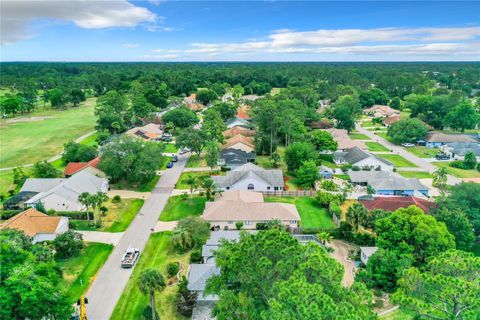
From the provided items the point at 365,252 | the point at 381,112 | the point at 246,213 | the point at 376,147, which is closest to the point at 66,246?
the point at 246,213

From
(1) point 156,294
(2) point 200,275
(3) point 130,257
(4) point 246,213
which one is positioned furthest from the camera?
(4) point 246,213

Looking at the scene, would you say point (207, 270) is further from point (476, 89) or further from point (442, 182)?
point (476, 89)

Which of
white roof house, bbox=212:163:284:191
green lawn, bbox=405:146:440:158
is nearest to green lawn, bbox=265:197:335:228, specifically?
white roof house, bbox=212:163:284:191

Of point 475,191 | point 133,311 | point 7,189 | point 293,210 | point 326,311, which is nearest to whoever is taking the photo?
point 326,311

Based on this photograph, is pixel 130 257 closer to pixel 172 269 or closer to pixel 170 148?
pixel 172 269

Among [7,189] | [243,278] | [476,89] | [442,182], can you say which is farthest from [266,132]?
[476,89]

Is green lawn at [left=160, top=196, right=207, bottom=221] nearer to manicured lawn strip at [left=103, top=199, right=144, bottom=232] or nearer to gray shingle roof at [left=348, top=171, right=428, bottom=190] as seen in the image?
manicured lawn strip at [left=103, top=199, right=144, bottom=232]
